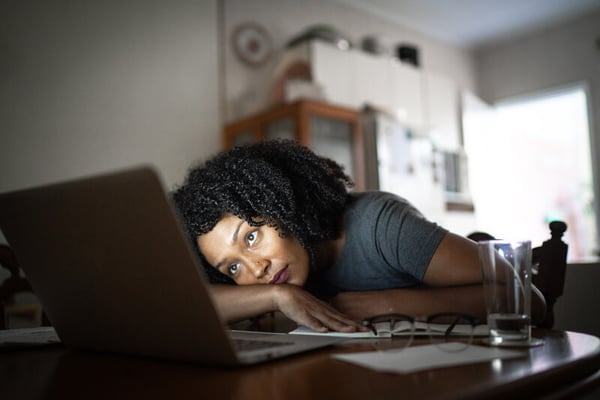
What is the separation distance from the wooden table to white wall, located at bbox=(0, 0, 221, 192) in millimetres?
2176

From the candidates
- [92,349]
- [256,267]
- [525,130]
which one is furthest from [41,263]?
[525,130]

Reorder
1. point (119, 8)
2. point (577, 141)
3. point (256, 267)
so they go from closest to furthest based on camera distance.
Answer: point (256, 267), point (119, 8), point (577, 141)

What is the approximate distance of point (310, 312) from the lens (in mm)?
809

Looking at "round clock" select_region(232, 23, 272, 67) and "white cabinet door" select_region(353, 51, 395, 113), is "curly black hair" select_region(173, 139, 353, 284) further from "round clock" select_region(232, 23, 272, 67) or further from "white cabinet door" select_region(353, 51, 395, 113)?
"white cabinet door" select_region(353, 51, 395, 113)

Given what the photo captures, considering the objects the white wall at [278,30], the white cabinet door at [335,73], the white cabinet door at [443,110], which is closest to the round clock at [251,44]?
the white wall at [278,30]

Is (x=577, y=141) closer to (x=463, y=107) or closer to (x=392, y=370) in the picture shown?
(x=463, y=107)

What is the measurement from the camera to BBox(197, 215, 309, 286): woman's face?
39.9 inches

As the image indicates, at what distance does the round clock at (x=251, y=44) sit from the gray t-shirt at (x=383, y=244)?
2325 millimetres

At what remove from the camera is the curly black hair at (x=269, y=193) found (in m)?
1.04

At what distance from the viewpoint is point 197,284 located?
0.47 meters

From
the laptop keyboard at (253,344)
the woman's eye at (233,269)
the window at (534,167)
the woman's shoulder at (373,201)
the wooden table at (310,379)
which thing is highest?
the window at (534,167)

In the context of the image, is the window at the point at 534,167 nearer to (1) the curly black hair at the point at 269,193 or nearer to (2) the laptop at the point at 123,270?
(1) the curly black hair at the point at 269,193

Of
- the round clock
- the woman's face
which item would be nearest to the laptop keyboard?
the woman's face

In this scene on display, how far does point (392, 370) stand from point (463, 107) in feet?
14.5
